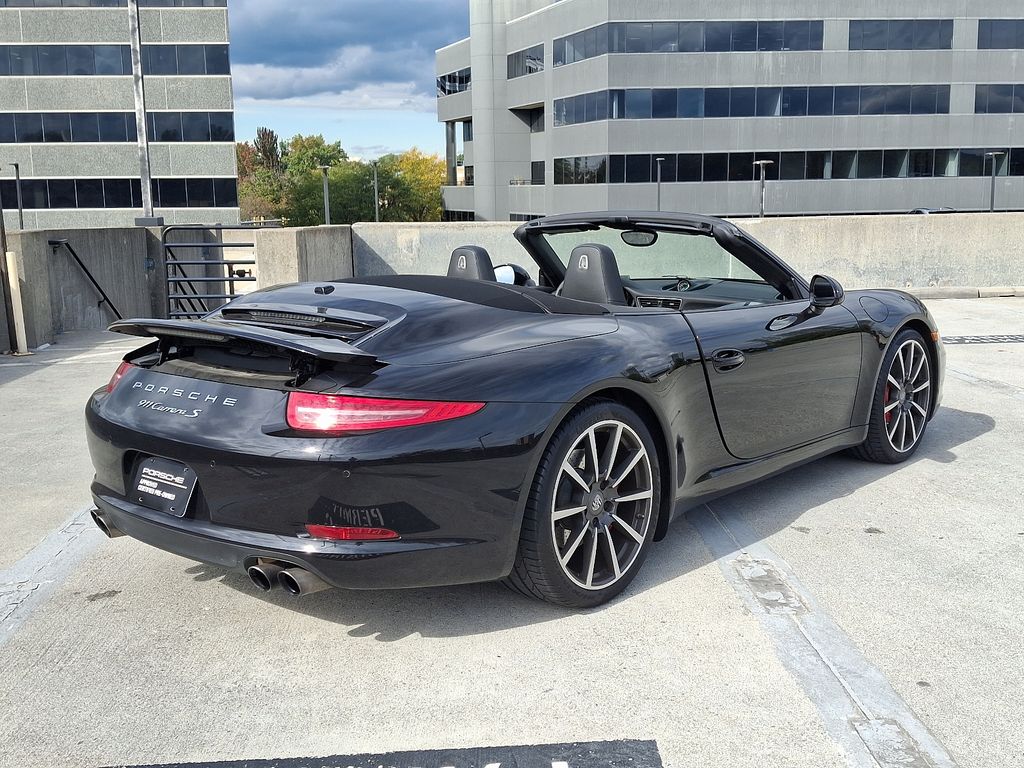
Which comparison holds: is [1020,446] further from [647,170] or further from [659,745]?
[647,170]

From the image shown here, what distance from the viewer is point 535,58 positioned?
241 ft

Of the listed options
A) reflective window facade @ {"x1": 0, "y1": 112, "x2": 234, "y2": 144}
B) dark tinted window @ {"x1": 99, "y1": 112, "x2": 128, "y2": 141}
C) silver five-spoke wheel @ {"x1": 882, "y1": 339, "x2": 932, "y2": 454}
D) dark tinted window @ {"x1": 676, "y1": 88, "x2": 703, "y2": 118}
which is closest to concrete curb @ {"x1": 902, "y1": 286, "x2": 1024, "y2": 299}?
silver five-spoke wheel @ {"x1": 882, "y1": 339, "x2": 932, "y2": 454}

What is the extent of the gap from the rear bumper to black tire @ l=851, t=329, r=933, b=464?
113 inches

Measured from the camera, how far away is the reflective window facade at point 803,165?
6469 centimetres

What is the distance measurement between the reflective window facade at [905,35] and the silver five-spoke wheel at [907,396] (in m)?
65.0

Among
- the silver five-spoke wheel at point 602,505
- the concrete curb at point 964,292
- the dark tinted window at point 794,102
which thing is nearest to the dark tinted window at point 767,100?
the dark tinted window at point 794,102

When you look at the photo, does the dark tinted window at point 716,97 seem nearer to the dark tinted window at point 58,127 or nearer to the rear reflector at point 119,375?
the dark tinted window at point 58,127

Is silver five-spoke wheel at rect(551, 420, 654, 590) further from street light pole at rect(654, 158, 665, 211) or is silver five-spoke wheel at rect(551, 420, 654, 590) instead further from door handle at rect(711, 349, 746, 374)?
street light pole at rect(654, 158, 665, 211)

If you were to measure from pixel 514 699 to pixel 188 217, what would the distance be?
68.2m

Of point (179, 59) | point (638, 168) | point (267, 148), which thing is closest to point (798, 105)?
point (638, 168)

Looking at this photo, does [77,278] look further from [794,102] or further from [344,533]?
[794,102]

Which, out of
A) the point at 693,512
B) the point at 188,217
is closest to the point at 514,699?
the point at 693,512

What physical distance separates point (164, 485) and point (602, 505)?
1519mm

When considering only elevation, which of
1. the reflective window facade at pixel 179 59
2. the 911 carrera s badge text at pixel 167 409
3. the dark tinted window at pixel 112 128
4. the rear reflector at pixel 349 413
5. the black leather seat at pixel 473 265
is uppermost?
the reflective window facade at pixel 179 59
